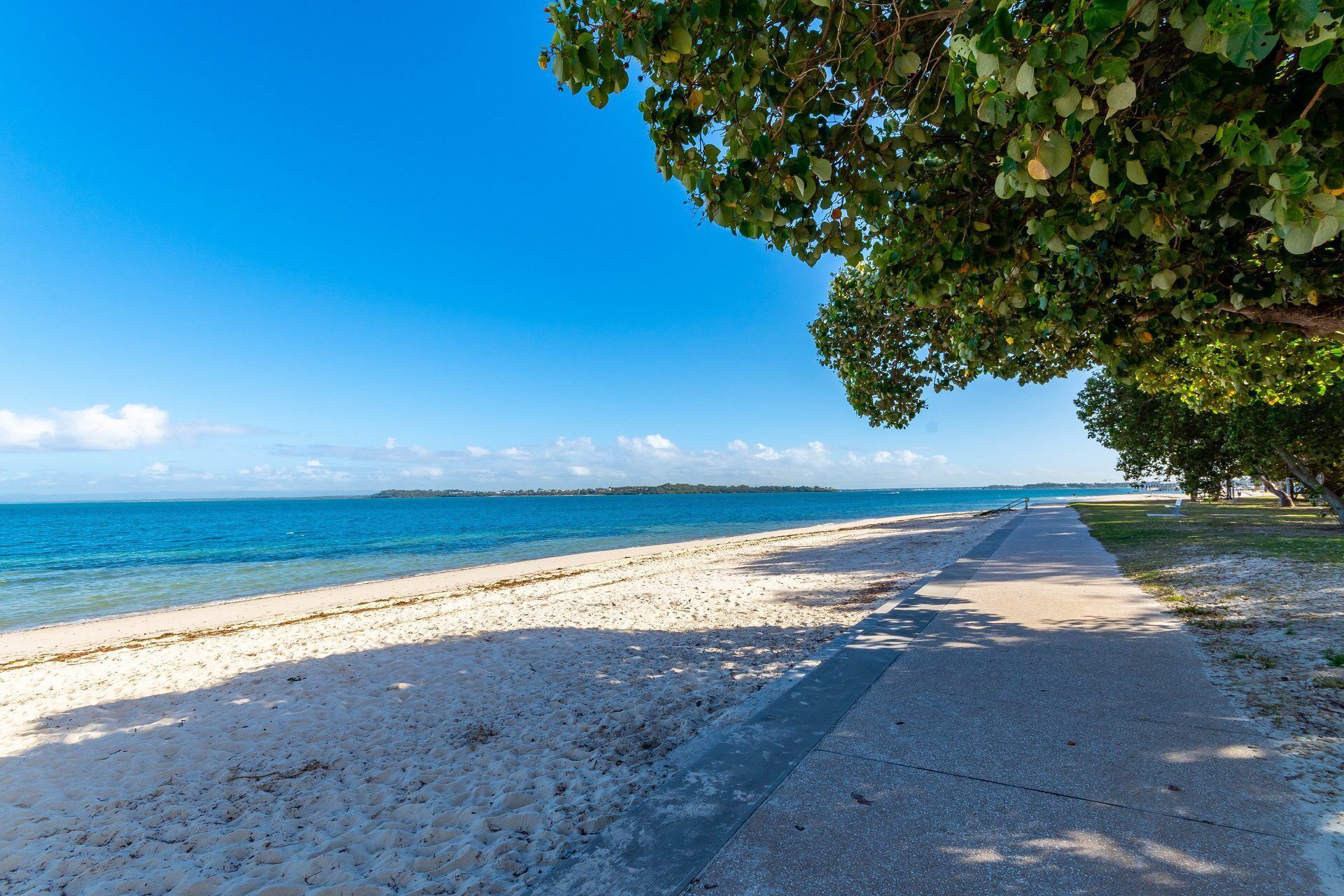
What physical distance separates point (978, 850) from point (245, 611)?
57.4ft

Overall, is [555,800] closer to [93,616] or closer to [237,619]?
[237,619]

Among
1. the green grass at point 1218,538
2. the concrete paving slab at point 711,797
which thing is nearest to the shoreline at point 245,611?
the concrete paving slab at point 711,797

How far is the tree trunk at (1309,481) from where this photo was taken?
1692cm

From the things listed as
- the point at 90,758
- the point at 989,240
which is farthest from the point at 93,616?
the point at 989,240

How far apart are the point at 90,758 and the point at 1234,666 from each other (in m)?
10.1

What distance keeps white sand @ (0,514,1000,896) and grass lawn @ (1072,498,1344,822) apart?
3682 mm

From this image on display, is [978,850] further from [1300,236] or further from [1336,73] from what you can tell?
[1336,73]

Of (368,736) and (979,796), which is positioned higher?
(979,796)

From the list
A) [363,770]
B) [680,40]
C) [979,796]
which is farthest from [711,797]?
[680,40]

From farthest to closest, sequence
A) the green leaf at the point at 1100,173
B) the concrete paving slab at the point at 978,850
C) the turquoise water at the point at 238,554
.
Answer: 1. the turquoise water at the point at 238,554
2. the green leaf at the point at 1100,173
3. the concrete paving slab at the point at 978,850

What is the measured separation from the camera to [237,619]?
13.2 m

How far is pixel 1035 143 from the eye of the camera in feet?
→ 8.37

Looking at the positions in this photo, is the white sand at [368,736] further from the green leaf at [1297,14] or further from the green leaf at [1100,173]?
the green leaf at [1297,14]

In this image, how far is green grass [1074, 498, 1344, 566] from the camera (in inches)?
429
